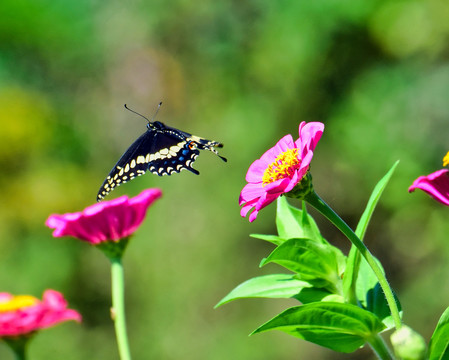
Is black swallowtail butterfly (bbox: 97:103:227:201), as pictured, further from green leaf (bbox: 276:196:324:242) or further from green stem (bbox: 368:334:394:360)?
green stem (bbox: 368:334:394:360)

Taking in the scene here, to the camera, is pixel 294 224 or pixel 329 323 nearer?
pixel 329 323

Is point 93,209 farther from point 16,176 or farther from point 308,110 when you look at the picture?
point 16,176

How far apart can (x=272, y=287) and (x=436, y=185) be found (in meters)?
0.16

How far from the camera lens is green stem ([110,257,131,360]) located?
0.59 meters

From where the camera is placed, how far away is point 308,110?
3.37 metres

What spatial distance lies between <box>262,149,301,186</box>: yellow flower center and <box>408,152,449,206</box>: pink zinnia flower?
0.12 meters

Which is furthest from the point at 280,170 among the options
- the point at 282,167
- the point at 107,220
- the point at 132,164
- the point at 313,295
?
the point at 132,164

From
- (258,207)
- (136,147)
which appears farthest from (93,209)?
(136,147)

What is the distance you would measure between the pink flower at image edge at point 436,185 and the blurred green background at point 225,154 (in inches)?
99.2

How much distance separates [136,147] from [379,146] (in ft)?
6.18

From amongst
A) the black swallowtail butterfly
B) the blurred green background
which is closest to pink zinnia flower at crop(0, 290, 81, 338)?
the black swallowtail butterfly

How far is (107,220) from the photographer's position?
2.52 feet

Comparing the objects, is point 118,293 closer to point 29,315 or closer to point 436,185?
point 29,315

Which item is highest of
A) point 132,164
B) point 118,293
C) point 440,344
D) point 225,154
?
point 225,154
